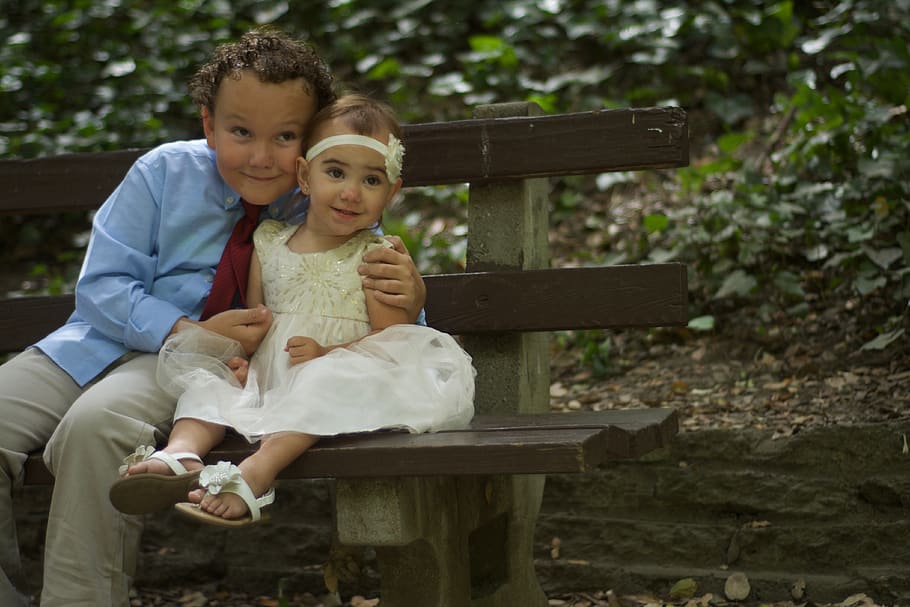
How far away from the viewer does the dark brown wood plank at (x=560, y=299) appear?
2.69 meters

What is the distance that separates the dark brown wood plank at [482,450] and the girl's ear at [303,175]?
639 mm

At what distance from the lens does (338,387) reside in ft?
7.41

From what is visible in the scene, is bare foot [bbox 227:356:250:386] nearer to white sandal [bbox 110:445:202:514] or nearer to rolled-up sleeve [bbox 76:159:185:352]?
rolled-up sleeve [bbox 76:159:185:352]

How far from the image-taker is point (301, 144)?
8.62 ft

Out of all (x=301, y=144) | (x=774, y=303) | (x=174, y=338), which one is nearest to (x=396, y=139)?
(x=301, y=144)

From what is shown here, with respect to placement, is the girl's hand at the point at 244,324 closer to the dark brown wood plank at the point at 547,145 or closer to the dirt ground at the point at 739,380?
the dark brown wood plank at the point at 547,145

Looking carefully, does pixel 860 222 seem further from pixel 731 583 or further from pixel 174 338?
pixel 174 338

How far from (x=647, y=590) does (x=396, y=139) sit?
1463mm

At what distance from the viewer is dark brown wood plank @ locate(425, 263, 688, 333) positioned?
2.69m

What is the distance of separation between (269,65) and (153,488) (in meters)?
1.09

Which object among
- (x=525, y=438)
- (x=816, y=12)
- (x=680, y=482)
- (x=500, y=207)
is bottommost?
(x=680, y=482)

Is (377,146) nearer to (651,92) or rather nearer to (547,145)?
(547,145)

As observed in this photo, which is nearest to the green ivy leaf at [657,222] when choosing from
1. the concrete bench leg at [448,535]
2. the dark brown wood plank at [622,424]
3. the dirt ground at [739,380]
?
the dirt ground at [739,380]

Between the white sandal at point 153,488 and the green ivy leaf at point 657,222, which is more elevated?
the green ivy leaf at point 657,222
